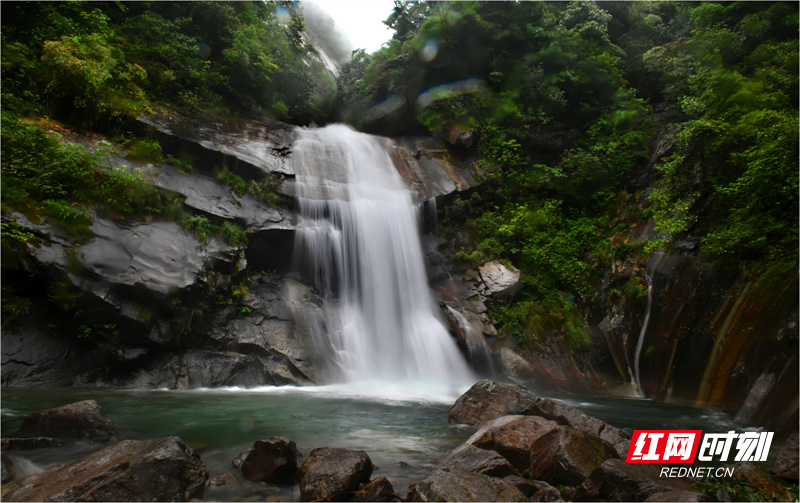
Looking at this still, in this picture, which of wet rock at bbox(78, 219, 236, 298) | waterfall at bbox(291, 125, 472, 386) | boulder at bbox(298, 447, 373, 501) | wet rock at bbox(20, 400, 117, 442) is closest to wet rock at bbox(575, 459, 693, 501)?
boulder at bbox(298, 447, 373, 501)

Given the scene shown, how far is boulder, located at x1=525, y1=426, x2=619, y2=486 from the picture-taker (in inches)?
171

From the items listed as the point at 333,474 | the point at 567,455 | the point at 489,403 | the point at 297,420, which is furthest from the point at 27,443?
the point at 489,403

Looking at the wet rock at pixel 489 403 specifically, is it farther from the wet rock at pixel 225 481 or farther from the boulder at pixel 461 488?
the wet rock at pixel 225 481

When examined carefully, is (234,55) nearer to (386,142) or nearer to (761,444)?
(386,142)

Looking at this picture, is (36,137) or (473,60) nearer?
(36,137)

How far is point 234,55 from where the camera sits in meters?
15.4

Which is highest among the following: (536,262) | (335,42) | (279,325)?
(335,42)

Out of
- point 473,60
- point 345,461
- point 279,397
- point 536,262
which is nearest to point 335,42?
point 473,60

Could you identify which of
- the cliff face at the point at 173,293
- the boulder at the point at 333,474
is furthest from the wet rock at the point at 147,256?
the boulder at the point at 333,474

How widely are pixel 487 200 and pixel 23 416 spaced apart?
45.7 feet

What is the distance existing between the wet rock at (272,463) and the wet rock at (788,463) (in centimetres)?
534

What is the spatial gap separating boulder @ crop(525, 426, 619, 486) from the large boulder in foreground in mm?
3665

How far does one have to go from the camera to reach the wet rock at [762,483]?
3.92m

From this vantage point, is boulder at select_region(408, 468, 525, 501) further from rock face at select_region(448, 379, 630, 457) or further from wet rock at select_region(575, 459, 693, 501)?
rock face at select_region(448, 379, 630, 457)
